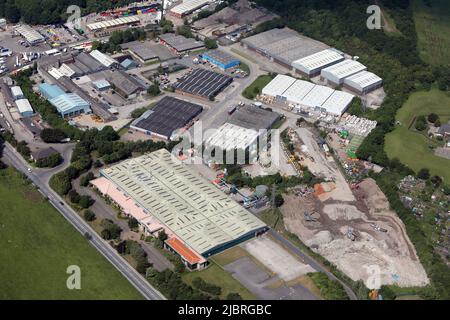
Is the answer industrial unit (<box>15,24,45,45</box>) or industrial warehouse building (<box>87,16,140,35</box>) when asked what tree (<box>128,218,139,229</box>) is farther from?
industrial warehouse building (<box>87,16,140,35</box>)

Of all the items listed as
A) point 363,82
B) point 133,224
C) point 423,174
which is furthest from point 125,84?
point 423,174

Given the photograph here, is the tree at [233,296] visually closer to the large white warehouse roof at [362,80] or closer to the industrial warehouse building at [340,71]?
the large white warehouse roof at [362,80]

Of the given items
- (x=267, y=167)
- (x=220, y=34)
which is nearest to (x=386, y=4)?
(x=220, y=34)

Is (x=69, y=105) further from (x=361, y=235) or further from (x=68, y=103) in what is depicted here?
(x=361, y=235)

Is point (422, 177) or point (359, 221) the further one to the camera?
point (422, 177)
